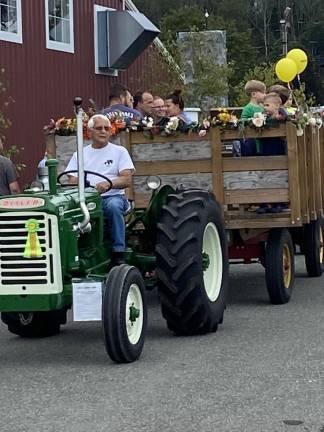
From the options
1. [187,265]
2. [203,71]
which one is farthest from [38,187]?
[203,71]

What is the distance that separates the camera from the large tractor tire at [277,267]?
964cm

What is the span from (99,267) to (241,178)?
93.5 inches

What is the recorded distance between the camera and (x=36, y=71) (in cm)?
1955

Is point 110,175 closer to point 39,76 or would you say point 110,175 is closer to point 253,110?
point 253,110

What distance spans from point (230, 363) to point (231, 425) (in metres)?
1.62

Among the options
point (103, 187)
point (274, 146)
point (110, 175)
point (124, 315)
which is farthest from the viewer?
point (274, 146)

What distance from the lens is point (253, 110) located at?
10.8 m

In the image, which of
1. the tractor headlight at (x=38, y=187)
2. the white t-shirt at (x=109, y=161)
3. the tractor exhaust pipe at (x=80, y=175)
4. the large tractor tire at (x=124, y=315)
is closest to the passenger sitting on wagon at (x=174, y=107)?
the white t-shirt at (x=109, y=161)

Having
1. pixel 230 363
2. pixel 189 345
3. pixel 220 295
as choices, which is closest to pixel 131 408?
pixel 230 363

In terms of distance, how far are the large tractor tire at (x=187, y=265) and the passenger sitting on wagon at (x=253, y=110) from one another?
1.52 meters

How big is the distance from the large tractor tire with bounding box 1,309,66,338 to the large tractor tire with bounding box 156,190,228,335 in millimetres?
1022

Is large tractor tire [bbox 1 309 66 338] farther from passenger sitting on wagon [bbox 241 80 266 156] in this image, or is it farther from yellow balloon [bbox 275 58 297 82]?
yellow balloon [bbox 275 58 297 82]

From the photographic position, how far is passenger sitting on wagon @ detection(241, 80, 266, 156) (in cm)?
981

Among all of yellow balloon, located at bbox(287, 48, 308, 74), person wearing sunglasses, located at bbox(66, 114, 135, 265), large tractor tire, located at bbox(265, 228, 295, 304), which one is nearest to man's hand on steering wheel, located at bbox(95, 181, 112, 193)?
person wearing sunglasses, located at bbox(66, 114, 135, 265)
